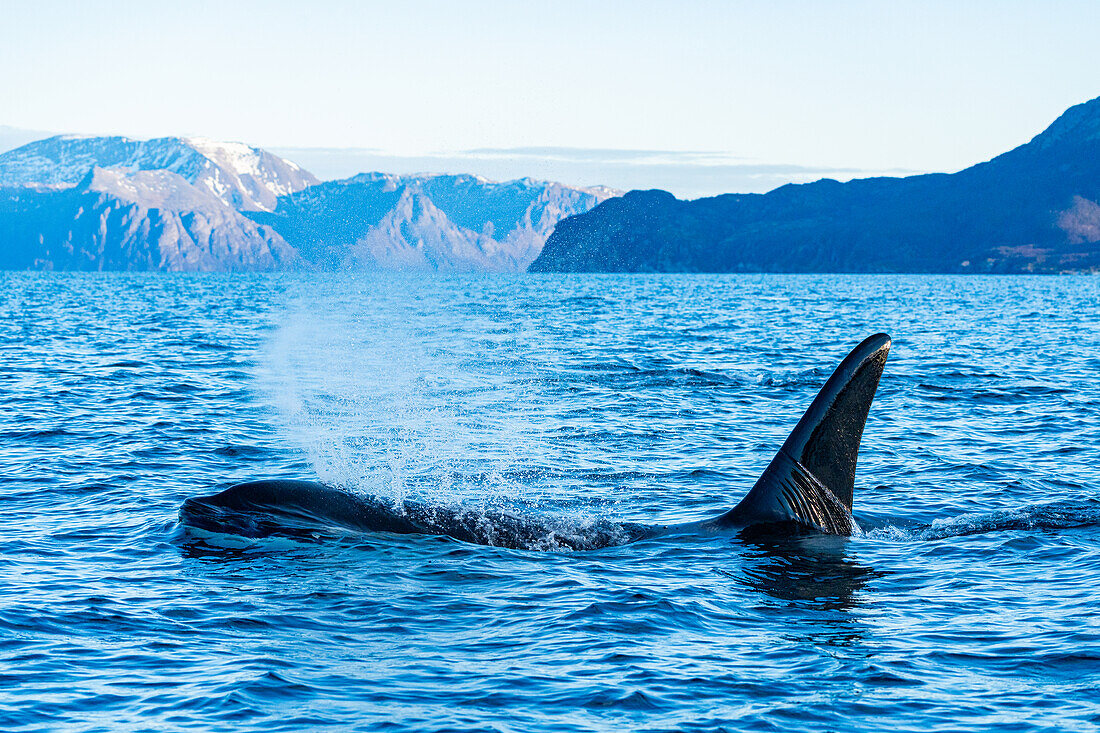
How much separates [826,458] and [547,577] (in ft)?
12.2

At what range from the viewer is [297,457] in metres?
21.2

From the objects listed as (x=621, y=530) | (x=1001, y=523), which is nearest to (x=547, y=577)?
(x=621, y=530)

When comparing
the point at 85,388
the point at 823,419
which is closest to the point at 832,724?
the point at 823,419

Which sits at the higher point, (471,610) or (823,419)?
(823,419)

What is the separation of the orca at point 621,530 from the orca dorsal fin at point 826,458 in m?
0.01

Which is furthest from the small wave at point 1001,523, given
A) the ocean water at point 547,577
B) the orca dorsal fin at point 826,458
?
the orca dorsal fin at point 826,458

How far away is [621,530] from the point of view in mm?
14469

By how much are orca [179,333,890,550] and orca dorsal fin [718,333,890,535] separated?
1cm

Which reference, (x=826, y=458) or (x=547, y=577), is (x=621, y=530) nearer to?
(x=547, y=577)

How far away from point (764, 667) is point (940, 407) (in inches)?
798

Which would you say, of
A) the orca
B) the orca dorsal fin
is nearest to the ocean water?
the orca

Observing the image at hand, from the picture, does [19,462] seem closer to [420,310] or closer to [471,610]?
[471,610]

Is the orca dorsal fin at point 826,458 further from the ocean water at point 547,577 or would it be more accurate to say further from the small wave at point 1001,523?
the small wave at point 1001,523

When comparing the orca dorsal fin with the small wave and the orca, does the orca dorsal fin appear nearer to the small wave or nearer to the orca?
the orca
